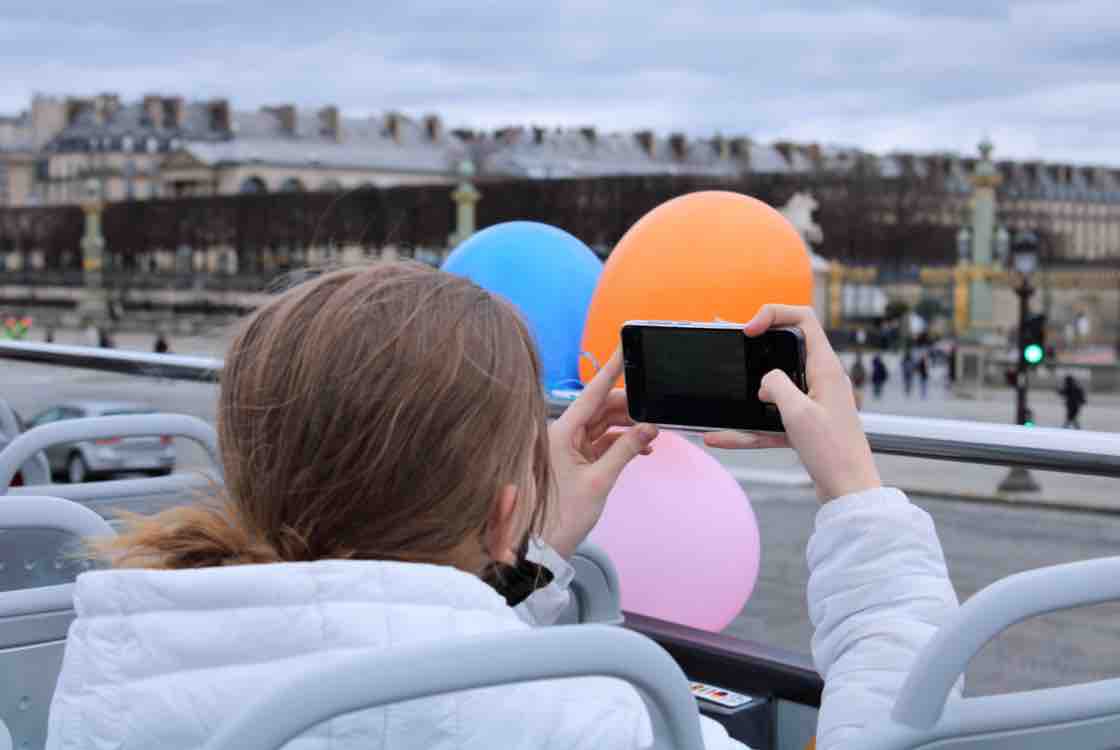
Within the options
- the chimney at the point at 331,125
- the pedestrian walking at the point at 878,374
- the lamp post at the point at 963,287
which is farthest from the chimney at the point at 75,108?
the pedestrian walking at the point at 878,374

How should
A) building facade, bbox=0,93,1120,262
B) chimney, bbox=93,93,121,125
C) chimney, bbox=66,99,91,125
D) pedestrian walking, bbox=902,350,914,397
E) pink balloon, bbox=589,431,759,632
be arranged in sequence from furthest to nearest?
chimney, bbox=66,99,91,125 → chimney, bbox=93,93,121,125 → building facade, bbox=0,93,1120,262 → pedestrian walking, bbox=902,350,914,397 → pink balloon, bbox=589,431,759,632

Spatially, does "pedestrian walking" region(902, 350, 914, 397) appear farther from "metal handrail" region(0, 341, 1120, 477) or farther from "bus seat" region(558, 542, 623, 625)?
"bus seat" region(558, 542, 623, 625)

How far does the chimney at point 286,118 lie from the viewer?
11694 centimetres

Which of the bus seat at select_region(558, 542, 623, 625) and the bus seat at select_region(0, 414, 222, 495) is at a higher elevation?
the bus seat at select_region(0, 414, 222, 495)

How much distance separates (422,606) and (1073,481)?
22797 millimetres

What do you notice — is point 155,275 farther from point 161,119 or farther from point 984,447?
point 984,447

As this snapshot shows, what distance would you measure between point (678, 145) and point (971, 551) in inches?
4447

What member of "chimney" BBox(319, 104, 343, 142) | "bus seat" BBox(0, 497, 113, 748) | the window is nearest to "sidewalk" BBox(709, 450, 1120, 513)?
"bus seat" BBox(0, 497, 113, 748)

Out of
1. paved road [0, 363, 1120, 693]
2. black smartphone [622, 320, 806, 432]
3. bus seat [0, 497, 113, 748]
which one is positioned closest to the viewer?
black smartphone [622, 320, 806, 432]

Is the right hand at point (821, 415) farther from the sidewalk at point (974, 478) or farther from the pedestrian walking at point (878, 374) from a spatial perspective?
the pedestrian walking at point (878, 374)

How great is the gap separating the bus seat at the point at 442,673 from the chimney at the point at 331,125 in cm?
11807

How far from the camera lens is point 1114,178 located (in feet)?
461

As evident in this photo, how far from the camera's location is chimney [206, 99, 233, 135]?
118500 mm

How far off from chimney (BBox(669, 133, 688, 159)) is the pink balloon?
124 metres
